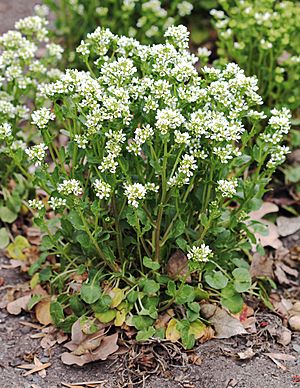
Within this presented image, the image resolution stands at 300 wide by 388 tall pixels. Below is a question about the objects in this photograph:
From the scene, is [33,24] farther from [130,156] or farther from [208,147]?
[208,147]

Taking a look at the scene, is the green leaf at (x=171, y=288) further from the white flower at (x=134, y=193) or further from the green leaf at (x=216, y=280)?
the white flower at (x=134, y=193)

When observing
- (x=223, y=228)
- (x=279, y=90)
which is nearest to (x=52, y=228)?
(x=223, y=228)

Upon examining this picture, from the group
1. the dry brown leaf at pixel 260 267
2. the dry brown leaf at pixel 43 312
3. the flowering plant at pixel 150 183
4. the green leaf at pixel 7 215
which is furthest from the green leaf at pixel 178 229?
the green leaf at pixel 7 215

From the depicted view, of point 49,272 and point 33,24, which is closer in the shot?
point 49,272

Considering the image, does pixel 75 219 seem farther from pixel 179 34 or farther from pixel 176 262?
pixel 179 34

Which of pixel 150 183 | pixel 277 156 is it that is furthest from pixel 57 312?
pixel 277 156
